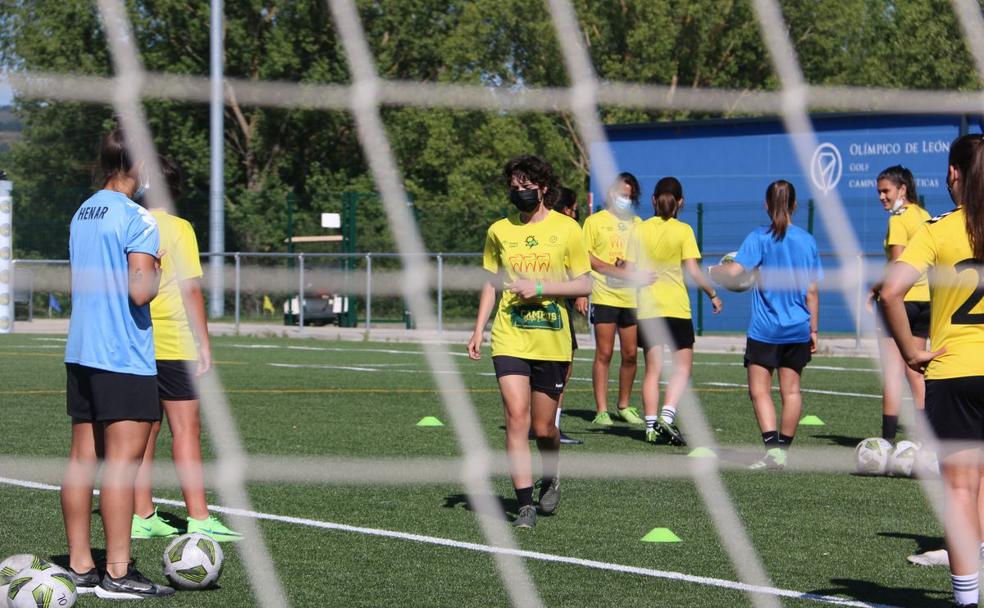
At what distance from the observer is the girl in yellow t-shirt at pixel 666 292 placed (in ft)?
30.1

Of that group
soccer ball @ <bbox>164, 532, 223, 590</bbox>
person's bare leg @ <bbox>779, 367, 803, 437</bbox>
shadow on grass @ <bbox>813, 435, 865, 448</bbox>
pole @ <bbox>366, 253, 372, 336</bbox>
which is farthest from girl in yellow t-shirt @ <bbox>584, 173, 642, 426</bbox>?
pole @ <bbox>366, 253, 372, 336</bbox>

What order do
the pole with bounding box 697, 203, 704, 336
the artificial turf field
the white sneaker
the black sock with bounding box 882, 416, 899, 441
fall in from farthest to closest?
the pole with bounding box 697, 203, 704, 336
the black sock with bounding box 882, 416, 899, 441
the white sneaker
the artificial turf field

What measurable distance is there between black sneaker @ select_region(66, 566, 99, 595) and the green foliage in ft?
11.5

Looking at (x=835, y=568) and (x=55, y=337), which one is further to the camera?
(x=55, y=337)

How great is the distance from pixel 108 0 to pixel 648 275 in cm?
360

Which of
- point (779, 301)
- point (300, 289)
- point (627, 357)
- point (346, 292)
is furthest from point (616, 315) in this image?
point (346, 292)

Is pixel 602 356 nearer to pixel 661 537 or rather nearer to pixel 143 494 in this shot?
pixel 661 537

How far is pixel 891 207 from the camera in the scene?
8.09 metres

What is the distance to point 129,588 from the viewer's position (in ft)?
16.1

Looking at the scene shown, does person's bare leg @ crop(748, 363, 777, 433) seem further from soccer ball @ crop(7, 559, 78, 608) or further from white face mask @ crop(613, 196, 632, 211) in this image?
soccer ball @ crop(7, 559, 78, 608)

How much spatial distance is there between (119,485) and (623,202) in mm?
5105

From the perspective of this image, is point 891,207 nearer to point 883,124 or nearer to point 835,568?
point 835,568

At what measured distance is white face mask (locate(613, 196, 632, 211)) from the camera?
9406 millimetres

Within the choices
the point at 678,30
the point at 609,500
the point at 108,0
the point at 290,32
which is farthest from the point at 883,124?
the point at 108,0
